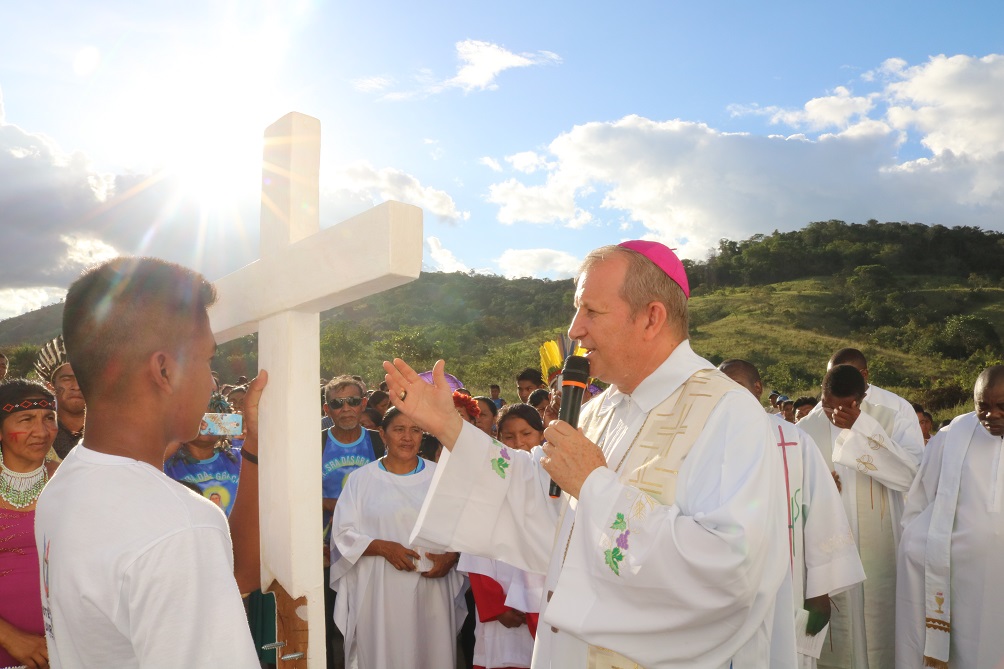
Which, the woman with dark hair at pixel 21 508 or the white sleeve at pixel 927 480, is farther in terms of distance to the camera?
the white sleeve at pixel 927 480

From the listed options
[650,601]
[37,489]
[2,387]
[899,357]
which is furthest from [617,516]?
[899,357]

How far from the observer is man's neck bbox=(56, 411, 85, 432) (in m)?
4.41

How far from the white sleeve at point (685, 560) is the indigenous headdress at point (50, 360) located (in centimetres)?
362

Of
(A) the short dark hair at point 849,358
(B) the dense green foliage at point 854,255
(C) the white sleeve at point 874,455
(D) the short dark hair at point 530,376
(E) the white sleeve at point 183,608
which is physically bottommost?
(C) the white sleeve at point 874,455

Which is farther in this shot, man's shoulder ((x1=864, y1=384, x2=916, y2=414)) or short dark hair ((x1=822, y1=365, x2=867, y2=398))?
man's shoulder ((x1=864, y1=384, x2=916, y2=414))

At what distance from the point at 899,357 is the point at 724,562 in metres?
46.6

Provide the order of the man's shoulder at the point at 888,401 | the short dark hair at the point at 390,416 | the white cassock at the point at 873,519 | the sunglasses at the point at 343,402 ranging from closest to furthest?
the short dark hair at the point at 390,416, the white cassock at the point at 873,519, the man's shoulder at the point at 888,401, the sunglasses at the point at 343,402

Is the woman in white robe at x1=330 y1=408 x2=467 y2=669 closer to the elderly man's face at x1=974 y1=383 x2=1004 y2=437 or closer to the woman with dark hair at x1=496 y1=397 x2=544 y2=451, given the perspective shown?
the woman with dark hair at x1=496 y1=397 x2=544 y2=451

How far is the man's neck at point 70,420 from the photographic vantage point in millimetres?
4410

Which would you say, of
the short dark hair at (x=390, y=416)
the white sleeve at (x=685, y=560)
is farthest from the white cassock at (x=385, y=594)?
the white sleeve at (x=685, y=560)

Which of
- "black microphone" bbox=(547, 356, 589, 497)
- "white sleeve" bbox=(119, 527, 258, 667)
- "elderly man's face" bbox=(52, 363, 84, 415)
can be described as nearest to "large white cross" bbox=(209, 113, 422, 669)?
"white sleeve" bbox=(119, 527, 258, 667)

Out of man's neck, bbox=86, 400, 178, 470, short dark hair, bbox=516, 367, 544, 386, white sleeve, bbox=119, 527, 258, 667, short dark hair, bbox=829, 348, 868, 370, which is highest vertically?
short dark hair, bbox=829, 348, 868, 370

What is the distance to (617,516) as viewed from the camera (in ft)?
7.26

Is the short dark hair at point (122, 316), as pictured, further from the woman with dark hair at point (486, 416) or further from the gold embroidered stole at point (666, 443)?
the woman with dark hair at point (486, 416)
